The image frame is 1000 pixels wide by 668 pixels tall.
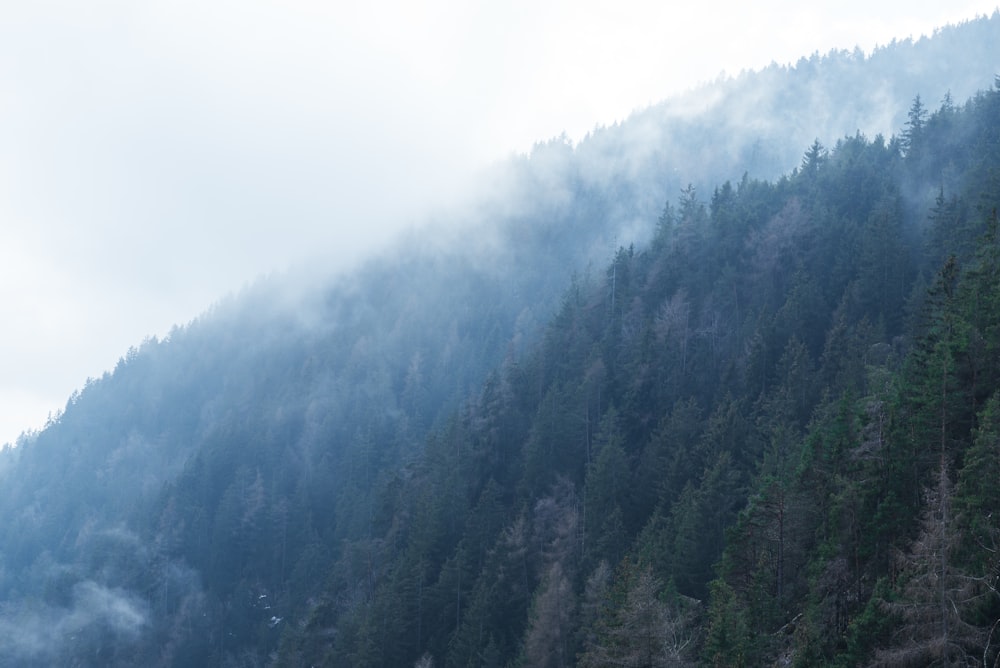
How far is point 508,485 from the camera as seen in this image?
74.8 m

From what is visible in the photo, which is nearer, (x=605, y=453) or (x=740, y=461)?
(x=740, y=461)

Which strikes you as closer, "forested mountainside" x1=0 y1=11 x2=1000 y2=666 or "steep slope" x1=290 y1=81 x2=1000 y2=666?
"steep slope" x1=290 y1=81 x2=1000 y2=666

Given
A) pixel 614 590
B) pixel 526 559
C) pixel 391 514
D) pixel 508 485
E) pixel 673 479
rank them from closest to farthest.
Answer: pixel 614 590
pixel 673 479
pixel 526 559
pixel 508 485
pixel 391 514

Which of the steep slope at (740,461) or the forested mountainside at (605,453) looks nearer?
the steep slope at (740,461)

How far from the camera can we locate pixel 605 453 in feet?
199

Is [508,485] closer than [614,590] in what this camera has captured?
No

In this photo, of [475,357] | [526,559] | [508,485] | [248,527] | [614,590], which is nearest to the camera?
[614,590]

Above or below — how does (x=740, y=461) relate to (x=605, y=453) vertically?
below

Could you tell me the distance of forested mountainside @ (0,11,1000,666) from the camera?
99.6 ft

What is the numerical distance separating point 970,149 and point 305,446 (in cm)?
10453

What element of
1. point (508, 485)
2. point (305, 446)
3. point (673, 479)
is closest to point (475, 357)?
point (305, 446)

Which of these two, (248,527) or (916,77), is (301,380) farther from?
(916,77)

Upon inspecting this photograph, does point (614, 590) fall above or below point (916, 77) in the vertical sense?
below

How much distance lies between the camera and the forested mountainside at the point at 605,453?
30344 millimetres
